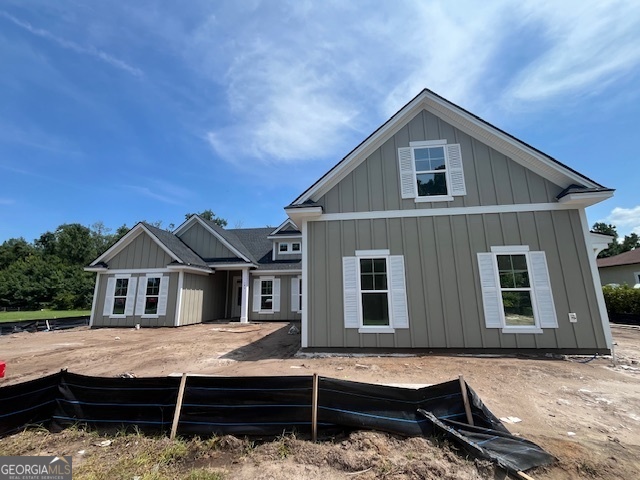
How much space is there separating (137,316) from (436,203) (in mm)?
14818

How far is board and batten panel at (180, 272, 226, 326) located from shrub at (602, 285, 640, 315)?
2286cm

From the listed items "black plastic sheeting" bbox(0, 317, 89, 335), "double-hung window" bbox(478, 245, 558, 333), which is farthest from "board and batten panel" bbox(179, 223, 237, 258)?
"double-hung window" bbox(478, 245, 558, 333)

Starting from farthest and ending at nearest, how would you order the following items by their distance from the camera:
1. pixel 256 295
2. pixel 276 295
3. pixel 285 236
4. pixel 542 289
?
pixel 285 236 < pixel 256 295 < pixel 276 295 < pixel 542 289

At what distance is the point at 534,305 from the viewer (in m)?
7.23

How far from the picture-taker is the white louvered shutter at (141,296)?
48.4 feet

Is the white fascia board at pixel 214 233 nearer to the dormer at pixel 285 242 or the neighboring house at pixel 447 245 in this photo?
the dormer at pixel 285 242

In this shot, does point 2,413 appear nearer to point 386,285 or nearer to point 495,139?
point 386,285

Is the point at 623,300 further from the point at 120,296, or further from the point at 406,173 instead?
the point at 120,296

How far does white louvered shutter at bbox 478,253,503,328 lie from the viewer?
7293 mm

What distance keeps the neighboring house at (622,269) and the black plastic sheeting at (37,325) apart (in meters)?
37.4

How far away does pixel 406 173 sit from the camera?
847 centimetres

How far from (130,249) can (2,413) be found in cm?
1313

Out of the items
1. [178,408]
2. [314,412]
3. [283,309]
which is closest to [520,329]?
[314,412]

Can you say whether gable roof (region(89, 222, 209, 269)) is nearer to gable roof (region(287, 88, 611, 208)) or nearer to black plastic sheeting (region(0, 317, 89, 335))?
black plastic sheeting (region(0, 317, 89, 335))
